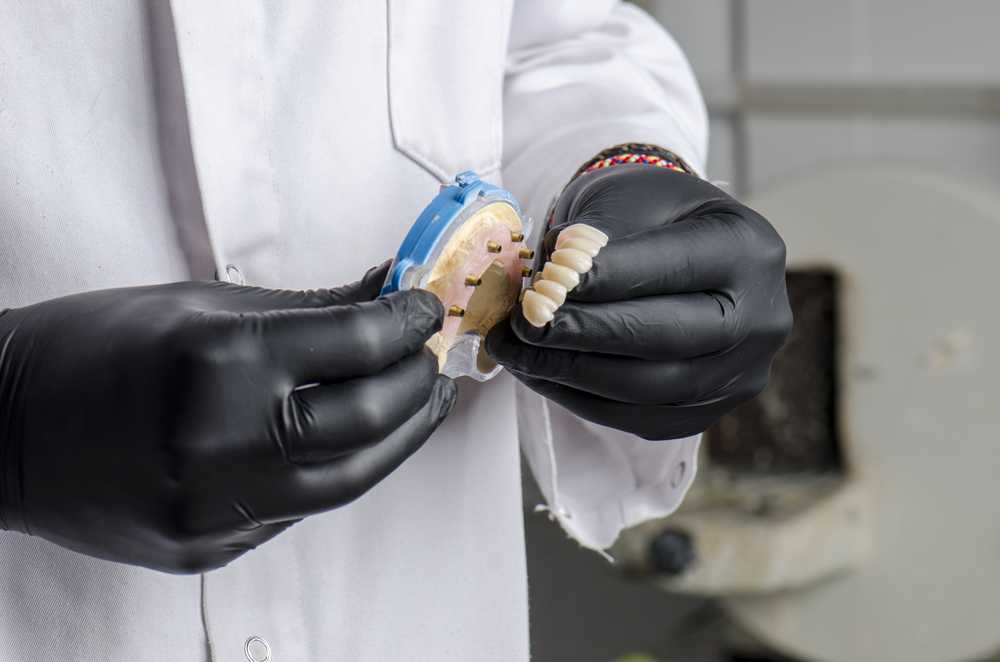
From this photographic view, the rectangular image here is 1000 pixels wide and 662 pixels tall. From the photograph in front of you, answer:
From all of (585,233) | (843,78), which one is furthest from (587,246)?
(843,78)

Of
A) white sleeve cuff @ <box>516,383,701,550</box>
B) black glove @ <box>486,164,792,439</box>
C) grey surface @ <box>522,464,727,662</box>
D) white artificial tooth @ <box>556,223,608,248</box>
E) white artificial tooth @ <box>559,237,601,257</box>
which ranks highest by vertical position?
white artificial tooth @ <box>556,223,608,248</box>

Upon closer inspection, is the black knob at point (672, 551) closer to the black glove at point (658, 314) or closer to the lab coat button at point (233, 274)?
the black glove at point (658, 314)

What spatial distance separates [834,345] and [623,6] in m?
0.72

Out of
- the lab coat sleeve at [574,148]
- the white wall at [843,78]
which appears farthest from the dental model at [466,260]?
the white wall at [843,78]

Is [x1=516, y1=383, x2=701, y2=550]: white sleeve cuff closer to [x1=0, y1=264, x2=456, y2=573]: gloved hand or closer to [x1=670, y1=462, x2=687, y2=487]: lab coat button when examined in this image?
[x1=670, y1=462, x2=687, y2=487]: lab coat button

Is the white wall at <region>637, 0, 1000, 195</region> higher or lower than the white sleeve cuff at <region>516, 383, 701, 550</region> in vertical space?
higher

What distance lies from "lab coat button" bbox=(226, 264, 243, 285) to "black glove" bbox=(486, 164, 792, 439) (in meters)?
0.13

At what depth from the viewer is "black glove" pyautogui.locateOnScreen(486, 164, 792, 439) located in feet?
1.18

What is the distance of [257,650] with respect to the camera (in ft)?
1.27

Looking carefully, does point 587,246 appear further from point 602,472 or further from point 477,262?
point 602,472

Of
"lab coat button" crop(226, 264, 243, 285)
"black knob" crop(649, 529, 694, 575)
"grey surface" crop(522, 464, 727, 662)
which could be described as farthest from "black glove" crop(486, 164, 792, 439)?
"grey surface" crop(522, 464, 727, 662)

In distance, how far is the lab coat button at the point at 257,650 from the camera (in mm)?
386

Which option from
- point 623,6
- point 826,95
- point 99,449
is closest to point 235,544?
point 99,449

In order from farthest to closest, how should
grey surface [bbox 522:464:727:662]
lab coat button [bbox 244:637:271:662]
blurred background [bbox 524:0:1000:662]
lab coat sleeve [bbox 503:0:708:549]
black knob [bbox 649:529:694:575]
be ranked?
grey surface [bbox 522:464:727:662] < black knob [bbox 649:529:694:575] < blurred background [bbox 524:0:1000:662] < lab coat sleeve [bbox 503:0:708:549] < lab coat button [bbox 244:637:271:662]
